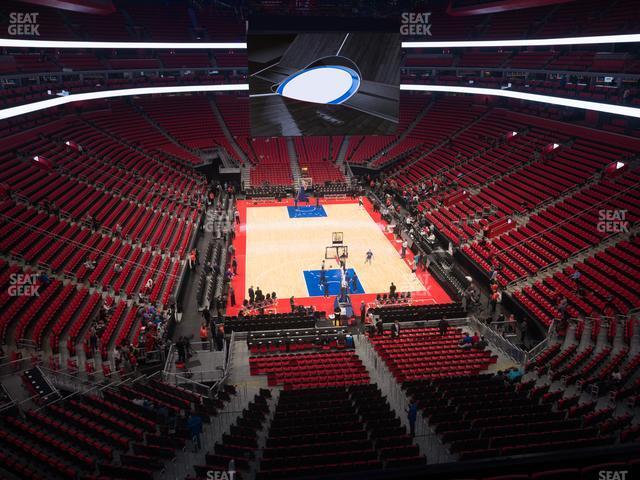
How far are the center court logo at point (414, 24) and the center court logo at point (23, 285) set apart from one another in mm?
32496

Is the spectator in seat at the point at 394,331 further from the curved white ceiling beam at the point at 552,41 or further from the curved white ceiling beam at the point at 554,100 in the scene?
the curved white ceiling beam at the point at 552,41

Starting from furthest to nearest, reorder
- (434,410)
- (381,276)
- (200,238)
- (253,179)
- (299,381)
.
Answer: (253,179) → (200,238) → (381,276) → (299,381) → (434,410)

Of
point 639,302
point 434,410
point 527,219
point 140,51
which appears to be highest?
point 140,51

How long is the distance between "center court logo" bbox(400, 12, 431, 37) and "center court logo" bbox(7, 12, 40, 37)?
26.0 m

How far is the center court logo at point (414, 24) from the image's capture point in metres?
39.5

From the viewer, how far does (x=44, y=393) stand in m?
12.8

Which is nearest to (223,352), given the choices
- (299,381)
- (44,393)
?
(299,381)

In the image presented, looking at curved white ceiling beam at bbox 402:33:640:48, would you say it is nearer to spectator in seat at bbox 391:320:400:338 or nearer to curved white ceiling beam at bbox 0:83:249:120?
curved white ceiling beam at bbox 0:83:249:120

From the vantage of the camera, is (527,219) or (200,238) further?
(200,238)

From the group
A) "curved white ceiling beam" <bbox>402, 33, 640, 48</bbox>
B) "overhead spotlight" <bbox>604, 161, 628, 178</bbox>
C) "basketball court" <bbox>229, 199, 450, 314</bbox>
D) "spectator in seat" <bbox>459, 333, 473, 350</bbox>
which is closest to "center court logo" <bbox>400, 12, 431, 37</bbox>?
"curved white ceiling beam" <bbox>402, 33, 640, 48</bbox>

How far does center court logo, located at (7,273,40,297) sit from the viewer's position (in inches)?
680

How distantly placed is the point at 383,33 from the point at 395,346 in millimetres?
18123

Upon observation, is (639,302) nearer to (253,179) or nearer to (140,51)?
(253,179)

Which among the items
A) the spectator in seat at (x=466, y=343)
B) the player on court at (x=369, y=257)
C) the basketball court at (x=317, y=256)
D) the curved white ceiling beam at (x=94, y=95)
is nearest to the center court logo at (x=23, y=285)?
the basketball court at (x=317, y=256)
